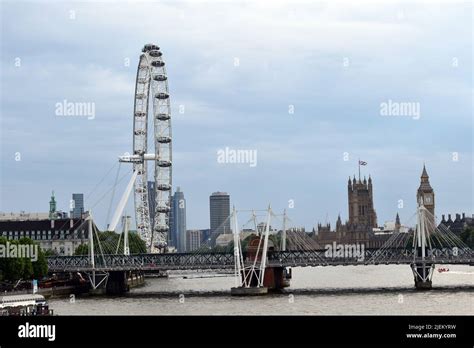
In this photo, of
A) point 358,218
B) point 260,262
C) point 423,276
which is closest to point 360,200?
point 358,218

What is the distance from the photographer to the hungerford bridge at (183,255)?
60406mm

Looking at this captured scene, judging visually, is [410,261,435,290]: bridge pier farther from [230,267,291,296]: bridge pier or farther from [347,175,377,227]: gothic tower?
[347,175,377,227]: gothic tower

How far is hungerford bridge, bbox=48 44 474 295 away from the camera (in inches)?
2378

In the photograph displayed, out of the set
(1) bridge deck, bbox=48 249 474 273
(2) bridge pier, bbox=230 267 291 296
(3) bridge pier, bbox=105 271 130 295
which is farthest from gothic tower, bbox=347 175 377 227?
(3) bridge pier, bbox=105 271 130 295

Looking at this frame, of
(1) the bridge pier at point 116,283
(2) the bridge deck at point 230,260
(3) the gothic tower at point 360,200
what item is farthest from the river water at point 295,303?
(3) the gothic tower at point 360,200

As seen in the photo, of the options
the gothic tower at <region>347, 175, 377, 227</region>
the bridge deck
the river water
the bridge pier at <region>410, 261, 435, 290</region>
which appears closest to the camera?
the river water

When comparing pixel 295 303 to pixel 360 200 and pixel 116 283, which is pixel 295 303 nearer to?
pixel 116 283

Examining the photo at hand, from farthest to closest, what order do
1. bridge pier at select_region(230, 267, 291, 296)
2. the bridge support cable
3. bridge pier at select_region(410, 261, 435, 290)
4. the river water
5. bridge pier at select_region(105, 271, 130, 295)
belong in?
bridge pier at select_region(105, 271, 130, 295), the bridge support cable, bridge pier at select_region(410, 261, 435, 290), bridge pier at select_region(230, 267, 291, 296), the river water

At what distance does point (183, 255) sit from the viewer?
67.6m

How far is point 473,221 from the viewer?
181375 mm

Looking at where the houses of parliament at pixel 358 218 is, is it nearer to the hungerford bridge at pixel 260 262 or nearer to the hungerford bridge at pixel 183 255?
the hungerford bridge at pixel 183 255

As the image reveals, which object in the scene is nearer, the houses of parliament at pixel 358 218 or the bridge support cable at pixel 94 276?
the bridge support cable at pixel 94 276
